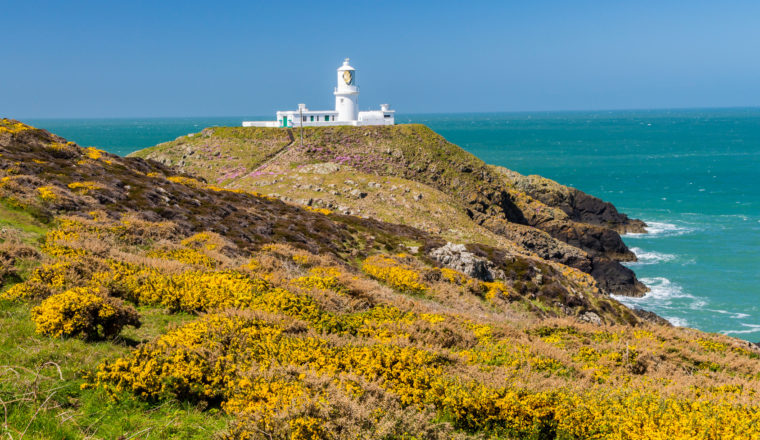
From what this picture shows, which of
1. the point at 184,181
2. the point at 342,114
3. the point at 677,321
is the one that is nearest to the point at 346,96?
the point at 342,114

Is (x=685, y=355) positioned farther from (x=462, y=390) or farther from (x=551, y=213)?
(x=551, y=213)

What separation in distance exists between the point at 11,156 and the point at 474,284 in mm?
24482

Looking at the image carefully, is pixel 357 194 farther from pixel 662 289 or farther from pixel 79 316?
pixel 79 316

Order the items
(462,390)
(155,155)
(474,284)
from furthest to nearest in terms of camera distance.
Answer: (155,155), (474,284), (462,390)

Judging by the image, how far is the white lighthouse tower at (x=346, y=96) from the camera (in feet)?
277

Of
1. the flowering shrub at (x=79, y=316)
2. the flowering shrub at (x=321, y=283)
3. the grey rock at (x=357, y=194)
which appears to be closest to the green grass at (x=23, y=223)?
the flowering shrub at (x=79, y=316)

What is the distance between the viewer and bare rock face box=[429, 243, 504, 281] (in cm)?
2886

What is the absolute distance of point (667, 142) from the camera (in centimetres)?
19788

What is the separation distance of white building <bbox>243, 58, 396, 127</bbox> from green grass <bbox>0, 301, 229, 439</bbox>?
72.7m

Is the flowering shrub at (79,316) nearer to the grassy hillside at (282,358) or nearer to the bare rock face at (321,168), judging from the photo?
the grassy hillside at (282,358)

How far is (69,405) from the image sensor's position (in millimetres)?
7578

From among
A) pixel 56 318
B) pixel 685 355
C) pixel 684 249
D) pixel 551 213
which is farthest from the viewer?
pixel 551 213

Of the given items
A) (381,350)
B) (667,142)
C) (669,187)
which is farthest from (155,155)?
(667,142)

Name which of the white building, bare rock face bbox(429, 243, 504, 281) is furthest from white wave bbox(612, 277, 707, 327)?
the white building
